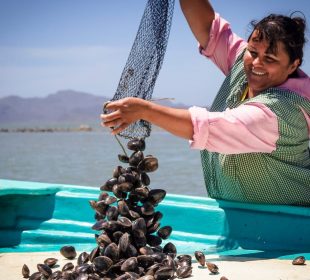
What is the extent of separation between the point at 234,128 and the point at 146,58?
98cm

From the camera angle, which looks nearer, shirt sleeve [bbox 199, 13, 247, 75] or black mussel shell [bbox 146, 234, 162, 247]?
black mussel shell [bbox 146, 234, 162, 247]

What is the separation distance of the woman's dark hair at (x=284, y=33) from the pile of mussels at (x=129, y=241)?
110cm

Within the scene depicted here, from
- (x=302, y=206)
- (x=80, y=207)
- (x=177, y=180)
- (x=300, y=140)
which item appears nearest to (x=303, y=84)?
(x=300, y=140)

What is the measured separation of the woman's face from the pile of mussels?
0.93 m

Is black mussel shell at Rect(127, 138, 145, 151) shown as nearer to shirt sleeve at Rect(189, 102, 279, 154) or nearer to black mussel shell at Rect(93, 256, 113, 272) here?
shirt sleeve at Rect(189, 102, 279, 154)

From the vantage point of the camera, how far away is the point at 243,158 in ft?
11.0

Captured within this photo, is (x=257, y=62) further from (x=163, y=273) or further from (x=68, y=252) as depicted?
(x=68, y=252)

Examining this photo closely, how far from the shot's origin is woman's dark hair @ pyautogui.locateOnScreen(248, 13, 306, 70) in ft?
10.2

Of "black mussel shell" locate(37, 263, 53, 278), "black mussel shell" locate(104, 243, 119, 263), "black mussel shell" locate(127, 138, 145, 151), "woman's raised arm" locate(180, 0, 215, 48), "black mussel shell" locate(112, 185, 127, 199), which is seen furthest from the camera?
"woman's raised arm" locate(180, 0, 215, 48)

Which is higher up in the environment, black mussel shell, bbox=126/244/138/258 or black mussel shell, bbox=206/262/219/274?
black mussel shell, bbox=126/244/138/258

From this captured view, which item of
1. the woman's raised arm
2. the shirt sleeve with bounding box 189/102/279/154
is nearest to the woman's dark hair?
the shirt sleeve with bounding box 189/102/279/154

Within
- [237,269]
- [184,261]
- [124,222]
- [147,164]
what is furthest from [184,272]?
[147,164]

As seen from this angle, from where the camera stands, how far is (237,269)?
2.91 m

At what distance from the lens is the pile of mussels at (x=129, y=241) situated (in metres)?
2.72
